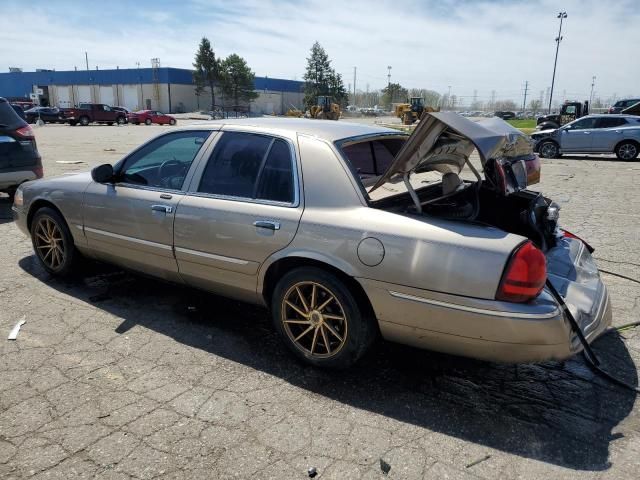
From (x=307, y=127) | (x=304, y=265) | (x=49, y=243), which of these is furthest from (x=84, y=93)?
(x=304, y=265)

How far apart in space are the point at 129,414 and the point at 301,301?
117 cm

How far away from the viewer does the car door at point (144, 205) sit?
3.79 meters

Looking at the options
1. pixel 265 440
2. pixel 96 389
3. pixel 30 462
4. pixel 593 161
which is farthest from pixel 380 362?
pixel 593 161

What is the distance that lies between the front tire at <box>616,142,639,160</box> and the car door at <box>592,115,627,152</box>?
0.23 m

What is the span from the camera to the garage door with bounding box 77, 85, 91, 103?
7819 centimetres

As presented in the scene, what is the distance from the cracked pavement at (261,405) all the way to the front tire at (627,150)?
608 inches

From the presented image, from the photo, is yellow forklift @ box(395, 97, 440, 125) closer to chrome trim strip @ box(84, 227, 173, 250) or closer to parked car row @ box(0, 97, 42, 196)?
parked car row @ box(0, 97, 42, 196)

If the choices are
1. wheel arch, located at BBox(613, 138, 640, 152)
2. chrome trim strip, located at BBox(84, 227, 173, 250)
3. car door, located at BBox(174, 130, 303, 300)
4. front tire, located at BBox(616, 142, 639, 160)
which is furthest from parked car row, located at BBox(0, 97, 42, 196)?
front tire, located at BBox(616, 142, 639, 160)

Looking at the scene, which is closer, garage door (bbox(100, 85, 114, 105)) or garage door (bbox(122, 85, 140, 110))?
garage door (bbox(122, 85, 140, 110))

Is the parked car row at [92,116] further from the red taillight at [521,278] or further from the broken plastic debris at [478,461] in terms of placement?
the broken plastic debris at [478,461]

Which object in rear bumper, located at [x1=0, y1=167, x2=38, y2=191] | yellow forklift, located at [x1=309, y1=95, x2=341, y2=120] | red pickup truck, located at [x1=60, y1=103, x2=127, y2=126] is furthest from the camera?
red pickup truck, located at [x1=60, y1=103, x2=127, y2=126]

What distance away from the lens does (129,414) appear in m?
2.79

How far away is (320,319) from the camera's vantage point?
10.2 feet

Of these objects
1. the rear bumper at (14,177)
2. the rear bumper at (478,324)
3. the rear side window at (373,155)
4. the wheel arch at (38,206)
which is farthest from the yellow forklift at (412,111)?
the rear bumper at (478,324)
